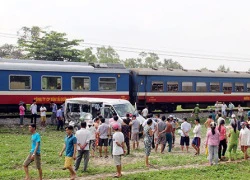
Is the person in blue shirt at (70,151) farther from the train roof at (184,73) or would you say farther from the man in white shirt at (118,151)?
the train roof at (184,73)

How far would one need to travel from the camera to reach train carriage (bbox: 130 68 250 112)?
28.2 m

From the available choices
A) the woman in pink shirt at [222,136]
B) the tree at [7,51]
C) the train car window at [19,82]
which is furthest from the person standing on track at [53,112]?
the tree at [7,51]

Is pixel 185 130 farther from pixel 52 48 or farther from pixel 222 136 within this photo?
pixel 52 48

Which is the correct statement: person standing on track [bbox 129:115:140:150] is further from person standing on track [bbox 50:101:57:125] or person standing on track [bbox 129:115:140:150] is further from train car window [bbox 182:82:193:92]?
train car window [bbox 182:82:193:92]

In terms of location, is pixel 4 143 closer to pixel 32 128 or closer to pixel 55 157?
pixel 55 157

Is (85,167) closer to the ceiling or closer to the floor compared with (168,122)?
closer to the floor

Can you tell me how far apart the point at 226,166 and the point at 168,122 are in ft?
11.5

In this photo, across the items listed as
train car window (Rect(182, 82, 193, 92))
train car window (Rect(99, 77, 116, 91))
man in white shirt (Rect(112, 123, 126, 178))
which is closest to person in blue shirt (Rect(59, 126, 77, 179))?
man in white shirt (Rect(112, 123, 126, 178))

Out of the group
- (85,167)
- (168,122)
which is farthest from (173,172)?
(168,122)

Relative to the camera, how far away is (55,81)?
24078 millimetres

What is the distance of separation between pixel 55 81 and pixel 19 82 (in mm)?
2304

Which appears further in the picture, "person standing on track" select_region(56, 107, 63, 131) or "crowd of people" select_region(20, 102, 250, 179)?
"person standing on track" select_region(56, 107, 63, 131)

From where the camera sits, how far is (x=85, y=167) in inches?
468

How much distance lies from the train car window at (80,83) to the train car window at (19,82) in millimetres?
2917
